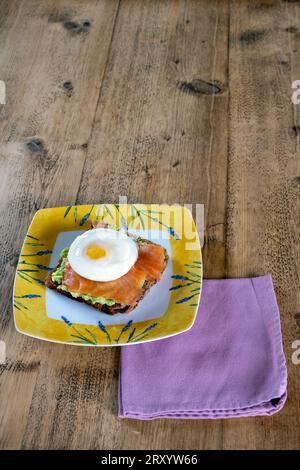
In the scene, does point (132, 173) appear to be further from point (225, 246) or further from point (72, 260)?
point (72, 260)

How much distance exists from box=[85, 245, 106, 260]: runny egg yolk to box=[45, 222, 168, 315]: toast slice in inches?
2.6

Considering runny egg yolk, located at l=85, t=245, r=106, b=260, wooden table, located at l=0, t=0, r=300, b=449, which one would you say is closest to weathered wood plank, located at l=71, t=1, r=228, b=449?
wooden table, located at l=0, t=0, r=300, b=449

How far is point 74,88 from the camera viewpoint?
202 cm

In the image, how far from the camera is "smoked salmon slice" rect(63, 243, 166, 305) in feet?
4.05

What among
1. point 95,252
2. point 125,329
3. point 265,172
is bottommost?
point 265,172

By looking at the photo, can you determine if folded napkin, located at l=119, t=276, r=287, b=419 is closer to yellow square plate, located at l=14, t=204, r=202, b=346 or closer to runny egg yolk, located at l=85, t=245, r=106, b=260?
yellow square plate, located at l=14, t=204, r=202, b=346

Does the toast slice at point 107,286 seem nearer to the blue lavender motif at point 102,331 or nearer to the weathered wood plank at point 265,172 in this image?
the blue lavender motif at point 102,331

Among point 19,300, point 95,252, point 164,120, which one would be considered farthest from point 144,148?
point 19,300

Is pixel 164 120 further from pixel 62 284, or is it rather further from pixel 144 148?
pixel 62 284

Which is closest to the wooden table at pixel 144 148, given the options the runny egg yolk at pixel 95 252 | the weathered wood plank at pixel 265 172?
the weathered wood plank at pixel 265 172

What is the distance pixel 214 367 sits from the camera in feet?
3.94

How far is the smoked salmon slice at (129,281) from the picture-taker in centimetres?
124

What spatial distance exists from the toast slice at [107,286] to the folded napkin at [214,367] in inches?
3.9

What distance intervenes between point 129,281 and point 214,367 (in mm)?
272
